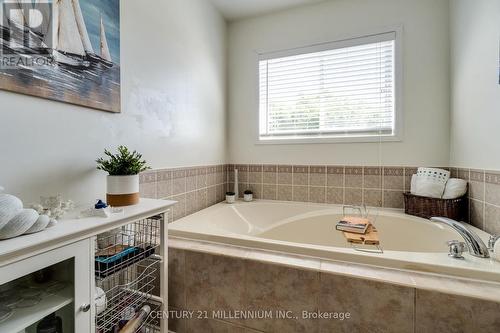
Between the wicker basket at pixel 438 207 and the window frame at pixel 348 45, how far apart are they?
1.79 feet

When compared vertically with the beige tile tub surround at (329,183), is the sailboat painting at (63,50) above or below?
above

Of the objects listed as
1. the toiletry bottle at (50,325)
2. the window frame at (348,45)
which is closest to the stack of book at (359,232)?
the window frame at (348,45)

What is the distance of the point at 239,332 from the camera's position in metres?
1.15

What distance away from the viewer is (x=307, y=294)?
1.04m

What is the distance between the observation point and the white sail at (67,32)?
3.11 feet

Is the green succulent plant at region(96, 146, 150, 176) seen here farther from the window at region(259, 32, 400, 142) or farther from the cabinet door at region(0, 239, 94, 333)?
the window at region(259, 32, 400, 142)

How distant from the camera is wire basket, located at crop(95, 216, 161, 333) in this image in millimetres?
907

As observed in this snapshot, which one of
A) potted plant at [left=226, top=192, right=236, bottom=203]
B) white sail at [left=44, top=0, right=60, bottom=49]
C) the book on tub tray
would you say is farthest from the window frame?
white sail at [left=44, top=0, right=60, bottom=49]

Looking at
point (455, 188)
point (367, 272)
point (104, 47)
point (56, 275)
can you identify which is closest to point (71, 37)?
point (104, 47)

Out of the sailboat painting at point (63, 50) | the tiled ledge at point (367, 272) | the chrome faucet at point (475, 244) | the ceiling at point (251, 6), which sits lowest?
the tiled ledge at point (367, 272)

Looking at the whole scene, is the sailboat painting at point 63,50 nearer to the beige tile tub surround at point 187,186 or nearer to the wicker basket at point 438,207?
the beige tile tub surround at point 187,186

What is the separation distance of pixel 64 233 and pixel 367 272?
1.16m

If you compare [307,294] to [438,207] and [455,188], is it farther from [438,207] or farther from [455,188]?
[455,188]

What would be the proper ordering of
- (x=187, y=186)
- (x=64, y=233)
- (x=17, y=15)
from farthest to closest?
(x=187, y=186) → (x=17, y=15) → (x=64, y=233)
